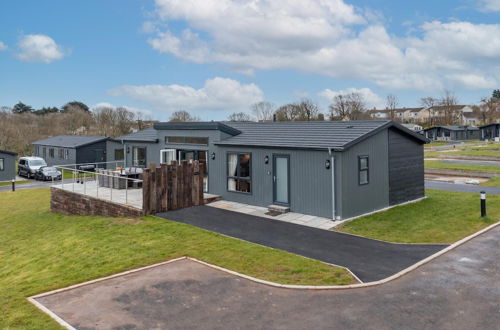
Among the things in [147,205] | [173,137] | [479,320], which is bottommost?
[479,320]

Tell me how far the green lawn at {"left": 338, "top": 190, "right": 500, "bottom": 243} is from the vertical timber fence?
20.4ft

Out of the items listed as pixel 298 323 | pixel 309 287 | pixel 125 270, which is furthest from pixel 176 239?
pixel 298 323

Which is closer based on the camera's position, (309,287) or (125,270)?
(309,287)

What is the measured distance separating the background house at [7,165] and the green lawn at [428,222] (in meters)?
33.4

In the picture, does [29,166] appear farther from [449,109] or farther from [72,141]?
[449,109]

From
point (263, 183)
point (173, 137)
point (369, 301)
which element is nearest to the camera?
point (369, 301)

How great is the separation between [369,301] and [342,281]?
952mm

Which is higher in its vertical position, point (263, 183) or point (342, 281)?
point (263, 183)

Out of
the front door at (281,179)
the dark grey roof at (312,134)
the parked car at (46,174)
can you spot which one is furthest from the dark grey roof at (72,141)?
the front door at (281,179)

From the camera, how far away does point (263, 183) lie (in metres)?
15.5

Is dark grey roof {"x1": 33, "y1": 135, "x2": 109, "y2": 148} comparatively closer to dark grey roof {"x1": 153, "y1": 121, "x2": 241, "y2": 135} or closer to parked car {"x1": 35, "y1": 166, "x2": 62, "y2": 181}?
parked car {"x1": 35, "y1": 166, "x2": 62, "y2": 181}

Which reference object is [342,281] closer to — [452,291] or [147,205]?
[452,291]

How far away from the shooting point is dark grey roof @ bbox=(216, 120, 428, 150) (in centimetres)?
1384

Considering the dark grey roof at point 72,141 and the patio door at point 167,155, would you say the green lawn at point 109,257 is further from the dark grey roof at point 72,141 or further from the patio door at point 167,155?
the dark grey roof at point 72,141
